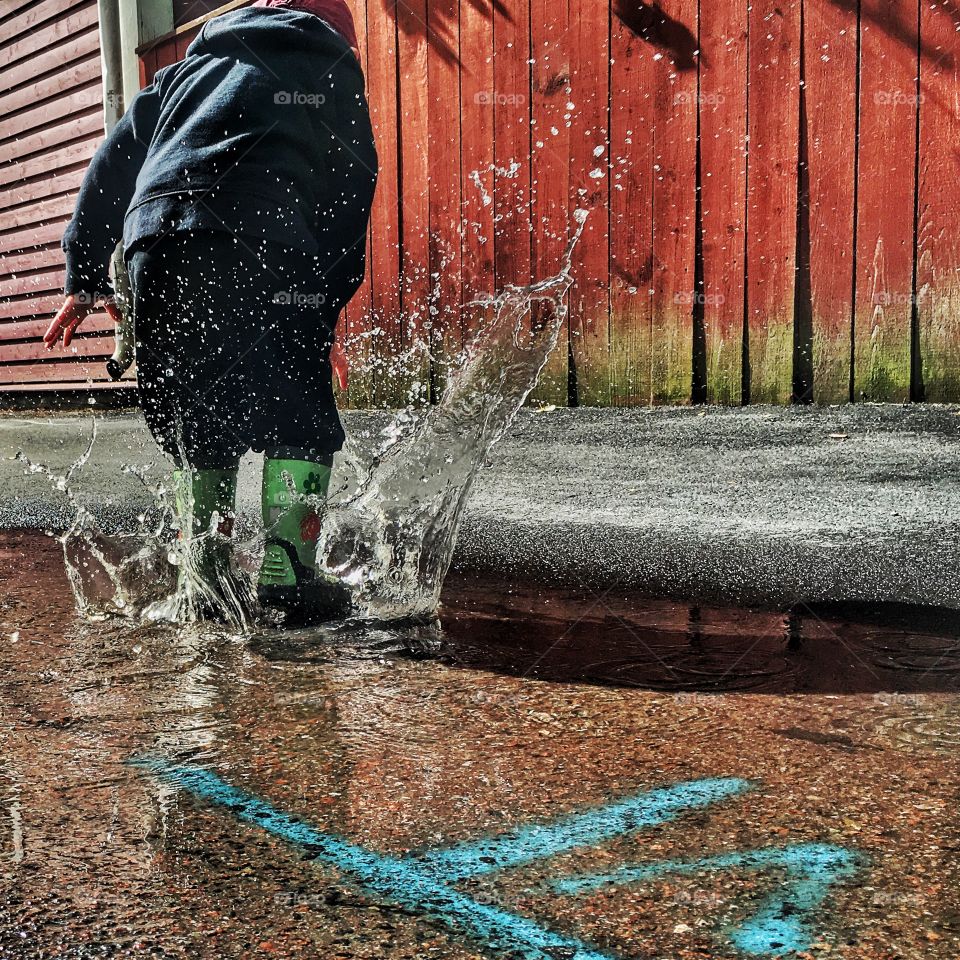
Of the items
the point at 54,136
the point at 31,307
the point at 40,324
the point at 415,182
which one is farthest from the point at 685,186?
the point at 31,307

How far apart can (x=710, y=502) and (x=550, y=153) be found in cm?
229

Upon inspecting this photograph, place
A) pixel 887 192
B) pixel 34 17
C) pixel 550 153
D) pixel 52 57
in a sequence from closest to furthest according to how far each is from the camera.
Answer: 1. pixel 887 192
2. pixel 550 153
3. pixel 52 57
4. pixel 34 17

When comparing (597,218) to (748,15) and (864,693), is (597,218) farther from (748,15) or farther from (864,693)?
(864,693)

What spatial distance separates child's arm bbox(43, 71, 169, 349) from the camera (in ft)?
9.16

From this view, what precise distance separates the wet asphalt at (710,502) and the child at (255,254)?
791mm

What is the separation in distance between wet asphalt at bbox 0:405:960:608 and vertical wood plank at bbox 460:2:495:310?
87 centimetres

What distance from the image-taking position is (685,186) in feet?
16.8

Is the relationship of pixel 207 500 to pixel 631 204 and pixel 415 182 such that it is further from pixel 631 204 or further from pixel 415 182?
pixel 415 182

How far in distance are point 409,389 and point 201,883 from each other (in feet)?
16.7

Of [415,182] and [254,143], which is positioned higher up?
[415,182]

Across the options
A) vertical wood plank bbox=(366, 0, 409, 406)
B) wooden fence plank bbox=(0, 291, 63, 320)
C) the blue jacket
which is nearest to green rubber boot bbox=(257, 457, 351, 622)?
the blue jacket

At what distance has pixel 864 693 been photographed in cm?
195

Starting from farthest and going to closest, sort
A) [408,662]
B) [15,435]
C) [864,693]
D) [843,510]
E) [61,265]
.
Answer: [61,265], [15,435], [843,510], [408,662], [864,693]

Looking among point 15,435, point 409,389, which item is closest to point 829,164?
point 409,389
